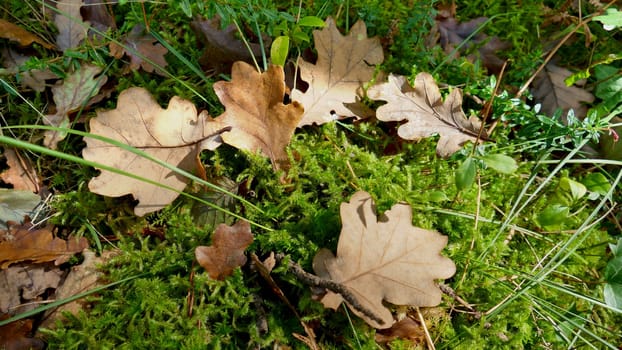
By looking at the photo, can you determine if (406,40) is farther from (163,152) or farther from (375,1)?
(163,152)

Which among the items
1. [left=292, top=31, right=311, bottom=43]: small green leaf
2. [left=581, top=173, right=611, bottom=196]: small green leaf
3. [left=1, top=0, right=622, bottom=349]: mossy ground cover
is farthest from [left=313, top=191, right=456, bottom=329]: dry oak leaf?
[left=581, top=173, right=611, bottom=196]: small green leaf

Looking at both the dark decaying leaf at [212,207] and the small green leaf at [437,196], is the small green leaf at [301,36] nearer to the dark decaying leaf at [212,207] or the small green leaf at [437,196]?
the dark decaying leaf at [212,207]

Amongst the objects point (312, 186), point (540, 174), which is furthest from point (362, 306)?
point (540, 174)

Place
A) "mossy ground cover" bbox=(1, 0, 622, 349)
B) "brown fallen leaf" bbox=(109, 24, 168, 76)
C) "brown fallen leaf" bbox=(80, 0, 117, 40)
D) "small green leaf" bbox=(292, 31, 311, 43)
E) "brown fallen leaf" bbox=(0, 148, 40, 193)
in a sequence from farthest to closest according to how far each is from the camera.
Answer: "brown fallen leaf" bbox=(80, 0, 117, 40)
"brown fallen leaf" bbox=(109, 24, 168, 76)
"small green leaf" bbox=(292, 31, 311, 43)
"brown fallen leaf" bbox=(0, 148, 40, 193)
"mossy ground cover" bbox=(1, 0, 622, 349)

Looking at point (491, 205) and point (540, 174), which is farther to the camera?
point (540, 174)

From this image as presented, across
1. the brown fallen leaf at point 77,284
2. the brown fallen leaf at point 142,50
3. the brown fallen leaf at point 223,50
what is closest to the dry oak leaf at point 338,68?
the brown fallen leaf at point 223,50

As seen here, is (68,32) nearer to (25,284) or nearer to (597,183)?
(25,284)

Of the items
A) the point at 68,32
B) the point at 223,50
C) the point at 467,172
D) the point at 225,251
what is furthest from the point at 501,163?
the point at 68,32

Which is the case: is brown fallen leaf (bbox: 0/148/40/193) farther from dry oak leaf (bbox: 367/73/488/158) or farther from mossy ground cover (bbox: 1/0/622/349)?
dry oak leaf (bbox: 367/73/488/158)
